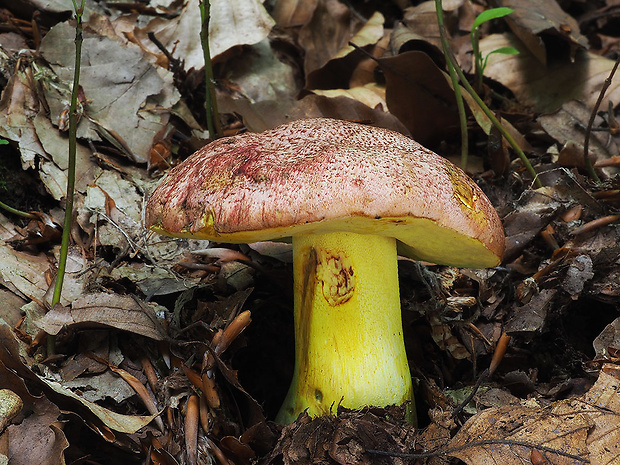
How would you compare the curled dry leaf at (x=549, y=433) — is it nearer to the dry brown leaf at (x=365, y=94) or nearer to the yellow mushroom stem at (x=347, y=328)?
the yellow mushroom stem at (x=347, y=328)

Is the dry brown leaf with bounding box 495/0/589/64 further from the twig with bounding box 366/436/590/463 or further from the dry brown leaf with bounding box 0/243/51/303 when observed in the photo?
the dry brown leaf with bounding box 0/243/51/303

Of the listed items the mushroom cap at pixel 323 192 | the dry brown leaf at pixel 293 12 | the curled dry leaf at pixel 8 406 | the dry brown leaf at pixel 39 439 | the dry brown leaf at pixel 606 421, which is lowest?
the dry brown leaf at pixel 606 421

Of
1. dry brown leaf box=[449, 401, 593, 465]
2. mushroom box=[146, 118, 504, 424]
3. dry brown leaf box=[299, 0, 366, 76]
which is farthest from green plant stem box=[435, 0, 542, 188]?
dry brown leaf box=[449, 401, 593, 465]

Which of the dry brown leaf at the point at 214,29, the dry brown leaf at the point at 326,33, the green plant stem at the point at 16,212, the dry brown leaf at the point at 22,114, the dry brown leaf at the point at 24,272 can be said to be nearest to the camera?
the dry brown leaf at the point at 24,272

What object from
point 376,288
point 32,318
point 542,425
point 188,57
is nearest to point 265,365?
point 376,288

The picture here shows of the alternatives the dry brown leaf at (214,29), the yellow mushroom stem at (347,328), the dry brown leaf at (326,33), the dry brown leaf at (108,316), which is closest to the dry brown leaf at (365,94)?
the dry brown leaf at (326,33)

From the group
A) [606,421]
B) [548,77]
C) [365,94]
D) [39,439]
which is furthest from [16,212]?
[548,77]

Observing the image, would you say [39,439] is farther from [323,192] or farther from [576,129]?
[576,129]
